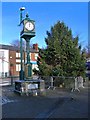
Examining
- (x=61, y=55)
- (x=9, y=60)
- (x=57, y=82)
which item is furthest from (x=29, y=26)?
(x=9, y=60)

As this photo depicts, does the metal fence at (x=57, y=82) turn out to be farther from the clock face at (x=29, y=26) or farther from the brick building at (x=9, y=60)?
the brick building at (x=9, y=60)

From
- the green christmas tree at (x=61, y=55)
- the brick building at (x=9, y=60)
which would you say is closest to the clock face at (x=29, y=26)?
the green christmas tree at (x=61, y=55)

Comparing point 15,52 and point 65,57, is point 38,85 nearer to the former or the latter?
point 65,57

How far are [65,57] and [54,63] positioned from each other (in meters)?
1.23

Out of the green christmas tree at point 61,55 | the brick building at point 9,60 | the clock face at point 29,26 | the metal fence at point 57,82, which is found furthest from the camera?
the brick building at point 9,60

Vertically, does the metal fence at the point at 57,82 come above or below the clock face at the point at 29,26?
below

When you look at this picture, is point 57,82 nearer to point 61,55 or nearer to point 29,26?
point 61,55

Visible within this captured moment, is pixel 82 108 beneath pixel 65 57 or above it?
beneath

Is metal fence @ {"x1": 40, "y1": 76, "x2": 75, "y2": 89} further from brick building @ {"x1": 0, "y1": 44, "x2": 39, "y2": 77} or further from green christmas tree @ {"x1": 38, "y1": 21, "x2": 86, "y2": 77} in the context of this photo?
brick building @ {"x1": 0, "y1": 44, "x2": 39, "y2": 77}

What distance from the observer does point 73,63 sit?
23.7m

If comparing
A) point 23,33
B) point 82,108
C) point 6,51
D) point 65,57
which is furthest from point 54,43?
point 6,51

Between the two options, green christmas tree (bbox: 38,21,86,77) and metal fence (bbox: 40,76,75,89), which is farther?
green christmas tree (bbox: 38,21,86,77)

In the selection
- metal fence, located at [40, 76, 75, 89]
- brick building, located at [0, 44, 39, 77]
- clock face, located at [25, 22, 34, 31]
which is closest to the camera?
clock face, located at [25, 22, 34, 31]

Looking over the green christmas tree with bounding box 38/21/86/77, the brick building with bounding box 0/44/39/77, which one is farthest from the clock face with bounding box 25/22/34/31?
the brick building with bounding box 0/44/39/77
